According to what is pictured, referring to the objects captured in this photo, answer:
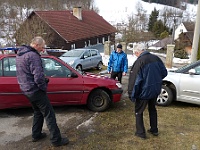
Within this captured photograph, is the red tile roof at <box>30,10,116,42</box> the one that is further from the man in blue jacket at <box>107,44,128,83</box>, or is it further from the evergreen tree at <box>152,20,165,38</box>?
the evergreen tree at <box>152,20,165,38</box>

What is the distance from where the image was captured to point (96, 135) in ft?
13.8

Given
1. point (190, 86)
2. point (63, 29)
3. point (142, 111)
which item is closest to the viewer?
point (142, 111)

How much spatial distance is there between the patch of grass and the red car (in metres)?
0.44

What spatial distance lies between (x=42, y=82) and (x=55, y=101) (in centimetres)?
187

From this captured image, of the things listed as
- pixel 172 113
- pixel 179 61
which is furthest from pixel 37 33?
pixel 172 113

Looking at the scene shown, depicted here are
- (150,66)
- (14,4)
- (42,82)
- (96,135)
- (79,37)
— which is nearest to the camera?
(42,82)

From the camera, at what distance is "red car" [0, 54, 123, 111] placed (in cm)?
485

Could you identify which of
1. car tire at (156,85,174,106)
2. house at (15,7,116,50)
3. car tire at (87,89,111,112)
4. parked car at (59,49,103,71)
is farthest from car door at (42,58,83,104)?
house at (15,7,116,50)

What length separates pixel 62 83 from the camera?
512cm

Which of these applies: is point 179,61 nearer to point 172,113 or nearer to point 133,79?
point 172,113

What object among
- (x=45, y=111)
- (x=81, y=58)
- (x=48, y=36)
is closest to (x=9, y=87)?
(x=45, y=111)

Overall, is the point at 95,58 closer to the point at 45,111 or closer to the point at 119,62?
the point at 119,62

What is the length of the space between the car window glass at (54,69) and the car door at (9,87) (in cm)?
72

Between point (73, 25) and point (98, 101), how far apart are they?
2746 cm
